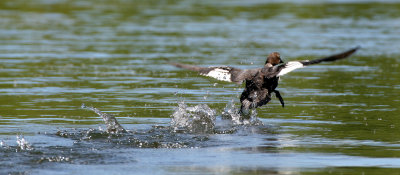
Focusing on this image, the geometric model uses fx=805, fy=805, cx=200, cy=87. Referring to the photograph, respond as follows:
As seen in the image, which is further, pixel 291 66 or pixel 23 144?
pixel 291 66

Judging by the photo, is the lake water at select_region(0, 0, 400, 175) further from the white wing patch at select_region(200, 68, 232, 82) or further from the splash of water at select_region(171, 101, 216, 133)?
the white wing patch at select_region(200, 68, 232, 82)

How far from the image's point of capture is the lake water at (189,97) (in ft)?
33.1

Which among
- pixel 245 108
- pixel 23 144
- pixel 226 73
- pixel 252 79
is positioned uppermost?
pixel 226 73

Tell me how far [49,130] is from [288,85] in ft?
24.4

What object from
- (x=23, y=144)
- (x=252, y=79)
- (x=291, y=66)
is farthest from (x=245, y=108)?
(x=23, y=144)

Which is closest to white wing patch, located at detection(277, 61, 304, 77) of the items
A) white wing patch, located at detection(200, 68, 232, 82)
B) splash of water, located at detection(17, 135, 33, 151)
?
white wing patch, located at detection(200, 68, 232, 82)

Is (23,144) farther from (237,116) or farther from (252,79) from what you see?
(237,116)

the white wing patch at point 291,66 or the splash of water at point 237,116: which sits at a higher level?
the white wing patch at point 291,66

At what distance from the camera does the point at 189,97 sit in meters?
15.8

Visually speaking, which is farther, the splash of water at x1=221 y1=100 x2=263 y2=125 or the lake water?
the splash of water at x1=221 y1=100 x2=263 y2=125

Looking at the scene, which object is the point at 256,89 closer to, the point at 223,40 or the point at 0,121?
the point at 0,121

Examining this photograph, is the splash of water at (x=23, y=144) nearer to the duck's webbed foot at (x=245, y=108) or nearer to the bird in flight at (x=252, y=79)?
the bird in flight at (x=252, y=79)

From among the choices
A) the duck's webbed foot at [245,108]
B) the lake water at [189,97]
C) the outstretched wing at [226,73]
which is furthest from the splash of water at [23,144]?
the duck's webbed foot at [245,108]

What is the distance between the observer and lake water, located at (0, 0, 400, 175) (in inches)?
397
